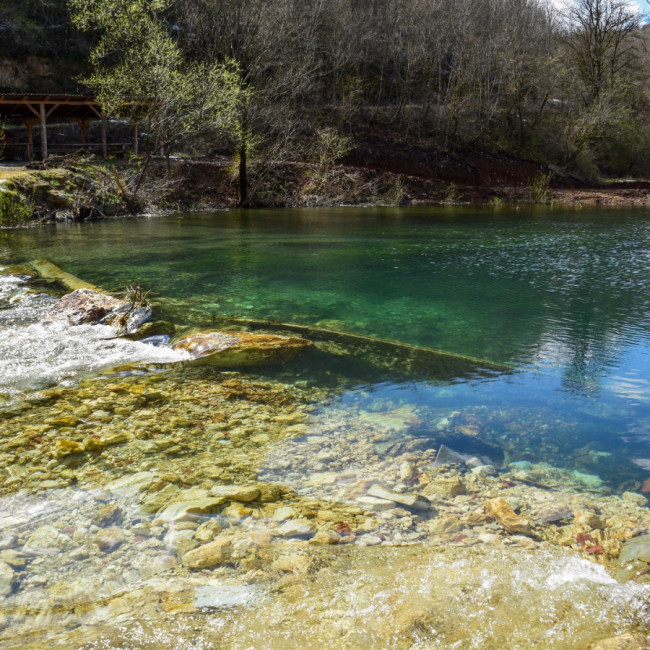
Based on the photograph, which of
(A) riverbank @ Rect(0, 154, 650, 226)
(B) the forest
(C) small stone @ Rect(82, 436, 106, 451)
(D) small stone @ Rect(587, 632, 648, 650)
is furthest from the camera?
(B) the forest

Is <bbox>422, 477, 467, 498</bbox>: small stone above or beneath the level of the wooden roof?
beneath

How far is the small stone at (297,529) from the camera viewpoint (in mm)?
3396

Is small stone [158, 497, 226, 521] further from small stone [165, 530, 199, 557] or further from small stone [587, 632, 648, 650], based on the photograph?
small stone [587, 632, 648, 650]

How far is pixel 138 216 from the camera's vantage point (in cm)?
2605

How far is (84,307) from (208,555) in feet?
21.4

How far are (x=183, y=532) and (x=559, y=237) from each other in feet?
62.1

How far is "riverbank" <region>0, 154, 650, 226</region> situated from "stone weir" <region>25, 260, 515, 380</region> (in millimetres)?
16636

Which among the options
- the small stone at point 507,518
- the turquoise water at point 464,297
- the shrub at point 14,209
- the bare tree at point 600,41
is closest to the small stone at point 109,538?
the small stone at point 507,518

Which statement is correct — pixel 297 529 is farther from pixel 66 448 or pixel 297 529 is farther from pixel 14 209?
pixel 14 209

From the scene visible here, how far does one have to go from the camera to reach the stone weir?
6.88 metres

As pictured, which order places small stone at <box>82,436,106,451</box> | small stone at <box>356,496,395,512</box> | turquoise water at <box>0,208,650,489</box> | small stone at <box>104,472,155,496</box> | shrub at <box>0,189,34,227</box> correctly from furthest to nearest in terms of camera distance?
shrub at <box>0,189,34,227</box> < turquoise water at <box>0,208,650,489</box> < small stone at <box>82,436,106,451</box> < small stone at <box>104,472,155,496</box> < small stone at <box>356,496,395,512</box>

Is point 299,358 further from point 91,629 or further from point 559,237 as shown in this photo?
point 559,237

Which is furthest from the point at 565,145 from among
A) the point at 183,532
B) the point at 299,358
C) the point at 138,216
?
the point at 183,532

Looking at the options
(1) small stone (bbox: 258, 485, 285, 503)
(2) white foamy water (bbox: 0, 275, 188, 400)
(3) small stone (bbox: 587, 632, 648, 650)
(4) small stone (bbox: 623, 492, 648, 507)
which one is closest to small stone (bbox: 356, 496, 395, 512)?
(1) small stone (bbox: 258, 485, 285, 503)
